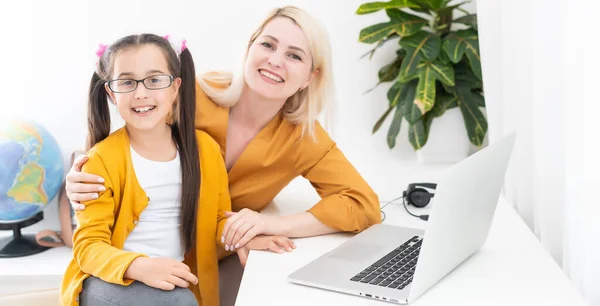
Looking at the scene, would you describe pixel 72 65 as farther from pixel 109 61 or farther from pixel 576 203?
pixel 576 203

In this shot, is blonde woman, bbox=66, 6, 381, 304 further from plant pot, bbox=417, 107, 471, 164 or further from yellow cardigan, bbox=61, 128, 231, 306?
plant pot, bbox=417, 107, 471, 164

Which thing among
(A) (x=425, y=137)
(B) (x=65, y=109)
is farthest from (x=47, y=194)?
(A) (x=425, y=137)

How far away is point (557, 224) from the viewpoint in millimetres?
1659

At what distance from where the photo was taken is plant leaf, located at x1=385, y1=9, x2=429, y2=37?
2.67 meters

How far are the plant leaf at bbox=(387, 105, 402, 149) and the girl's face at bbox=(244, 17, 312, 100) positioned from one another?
3.47ft

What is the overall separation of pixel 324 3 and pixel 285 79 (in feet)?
3.80

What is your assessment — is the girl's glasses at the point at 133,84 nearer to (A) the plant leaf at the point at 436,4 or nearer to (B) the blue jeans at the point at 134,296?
(B) the blue jeans at the point at 134,296

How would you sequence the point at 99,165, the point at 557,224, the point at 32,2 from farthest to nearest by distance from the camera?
1. the point at 32,2
2. the point at 557,224
3. the point at 99,165

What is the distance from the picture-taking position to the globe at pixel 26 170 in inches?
92.5

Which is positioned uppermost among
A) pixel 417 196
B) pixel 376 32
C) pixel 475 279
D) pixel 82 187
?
pixel 82 187

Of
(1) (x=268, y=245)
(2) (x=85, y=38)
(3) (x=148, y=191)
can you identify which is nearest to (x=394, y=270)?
(1) (x=268, y=245)

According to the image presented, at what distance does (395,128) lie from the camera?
278cm

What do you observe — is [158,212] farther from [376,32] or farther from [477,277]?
[376,32]

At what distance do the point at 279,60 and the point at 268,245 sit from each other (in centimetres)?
45
